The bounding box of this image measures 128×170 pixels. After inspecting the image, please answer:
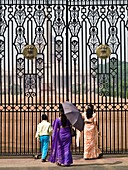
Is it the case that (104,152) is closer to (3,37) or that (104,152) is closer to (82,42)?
(82,42)

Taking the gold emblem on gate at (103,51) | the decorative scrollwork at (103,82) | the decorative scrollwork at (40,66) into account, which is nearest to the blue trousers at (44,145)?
the decorative scrollwork at (40,66)

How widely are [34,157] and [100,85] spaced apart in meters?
2.43

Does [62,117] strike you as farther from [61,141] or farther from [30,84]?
[30,84]

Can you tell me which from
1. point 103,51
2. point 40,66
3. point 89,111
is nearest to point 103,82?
point 103,51

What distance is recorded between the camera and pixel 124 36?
34.5ft

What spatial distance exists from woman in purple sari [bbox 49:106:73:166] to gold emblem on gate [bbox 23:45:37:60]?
1852mm

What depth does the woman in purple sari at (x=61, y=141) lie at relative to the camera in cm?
912

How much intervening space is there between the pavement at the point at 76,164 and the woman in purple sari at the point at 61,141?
20cm

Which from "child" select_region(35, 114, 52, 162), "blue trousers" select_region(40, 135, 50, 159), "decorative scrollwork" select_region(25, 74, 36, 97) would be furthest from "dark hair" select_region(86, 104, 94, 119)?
"decorative scrollwork" select_region(25, 74, 36, 97)

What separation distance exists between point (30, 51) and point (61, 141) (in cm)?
239

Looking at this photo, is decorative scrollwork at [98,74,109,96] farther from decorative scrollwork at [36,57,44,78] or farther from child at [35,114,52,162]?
child at [35,114,52,162]

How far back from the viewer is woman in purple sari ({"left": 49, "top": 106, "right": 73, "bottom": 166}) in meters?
9.12

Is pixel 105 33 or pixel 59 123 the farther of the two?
pixel 105 33

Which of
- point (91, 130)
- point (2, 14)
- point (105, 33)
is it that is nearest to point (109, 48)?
point (105, 33)
